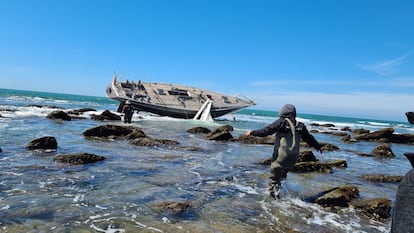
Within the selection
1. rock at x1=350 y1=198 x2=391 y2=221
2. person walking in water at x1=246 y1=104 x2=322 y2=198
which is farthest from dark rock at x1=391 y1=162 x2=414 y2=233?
rock at x1=350 y1=198 x2=391 y2=221

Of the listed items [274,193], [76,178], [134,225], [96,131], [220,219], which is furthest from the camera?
[96,131]

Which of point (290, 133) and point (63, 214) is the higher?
point (290, 133)

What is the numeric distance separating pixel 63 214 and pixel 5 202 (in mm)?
1261

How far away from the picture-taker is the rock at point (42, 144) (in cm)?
1130

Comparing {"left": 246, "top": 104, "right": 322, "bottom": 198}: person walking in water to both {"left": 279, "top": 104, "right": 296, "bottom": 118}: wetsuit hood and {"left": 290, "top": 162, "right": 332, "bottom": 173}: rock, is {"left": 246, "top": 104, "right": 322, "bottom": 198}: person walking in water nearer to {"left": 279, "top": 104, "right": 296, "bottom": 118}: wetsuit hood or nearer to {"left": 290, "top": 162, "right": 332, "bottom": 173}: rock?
{"left": 279, "top": 104, "right": 296, "bottom": 118}: wetsuit hood

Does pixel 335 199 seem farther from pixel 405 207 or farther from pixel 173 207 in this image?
pixel 405 207

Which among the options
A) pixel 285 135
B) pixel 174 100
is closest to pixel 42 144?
pixel 285 135

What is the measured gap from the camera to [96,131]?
16.4 metres

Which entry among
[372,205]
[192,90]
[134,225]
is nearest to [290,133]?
[372,205]

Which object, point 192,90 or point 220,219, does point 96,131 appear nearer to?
point 220,219

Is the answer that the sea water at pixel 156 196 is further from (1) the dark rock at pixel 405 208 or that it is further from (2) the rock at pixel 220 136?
(2) the rock at pixel 220 136

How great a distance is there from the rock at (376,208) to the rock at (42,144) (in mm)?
10190

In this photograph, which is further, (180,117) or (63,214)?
(180,117)

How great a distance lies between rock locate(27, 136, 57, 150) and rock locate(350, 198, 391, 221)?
10.2 m
